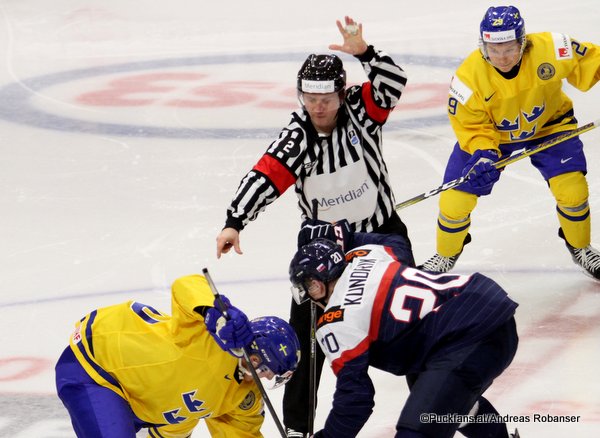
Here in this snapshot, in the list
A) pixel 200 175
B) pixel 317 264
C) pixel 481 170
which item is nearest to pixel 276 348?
pixel 317 264

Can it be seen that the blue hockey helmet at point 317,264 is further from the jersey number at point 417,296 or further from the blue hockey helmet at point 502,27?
the blue hockey helmet at point 502,27

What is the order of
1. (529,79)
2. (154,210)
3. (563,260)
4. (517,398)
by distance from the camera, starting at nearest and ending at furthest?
(517,398) → (529,79) → (563,260) → (154,210)

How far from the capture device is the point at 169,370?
334 cm

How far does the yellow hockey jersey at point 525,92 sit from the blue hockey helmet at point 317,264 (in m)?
1.76

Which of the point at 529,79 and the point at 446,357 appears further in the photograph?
the point at 529,79

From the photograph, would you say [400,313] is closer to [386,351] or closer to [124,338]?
[386,351]

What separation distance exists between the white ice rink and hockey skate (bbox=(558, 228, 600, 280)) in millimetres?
63

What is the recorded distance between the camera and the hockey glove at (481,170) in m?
4.88

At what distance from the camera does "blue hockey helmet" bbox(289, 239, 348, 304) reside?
3.33 m

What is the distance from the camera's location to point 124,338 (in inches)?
134

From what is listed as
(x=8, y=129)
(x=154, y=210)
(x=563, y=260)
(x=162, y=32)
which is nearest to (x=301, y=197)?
(x=563, y=260)

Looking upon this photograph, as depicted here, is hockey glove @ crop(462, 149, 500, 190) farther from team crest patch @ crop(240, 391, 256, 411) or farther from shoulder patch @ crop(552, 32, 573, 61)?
team crest patch @ crop(240, 391, 256, 411)

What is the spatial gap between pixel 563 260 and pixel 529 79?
40.9 inches

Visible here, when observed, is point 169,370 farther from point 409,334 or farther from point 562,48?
point 562,48
